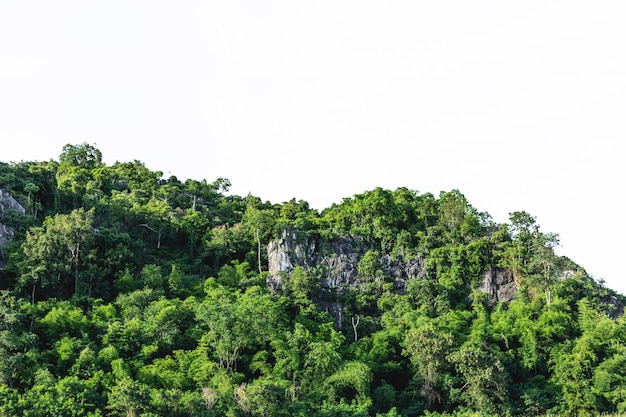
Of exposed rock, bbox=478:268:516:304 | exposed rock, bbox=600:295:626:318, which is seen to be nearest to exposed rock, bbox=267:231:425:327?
exposed rock, bbox=478:268:516:304

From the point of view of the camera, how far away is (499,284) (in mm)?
34156

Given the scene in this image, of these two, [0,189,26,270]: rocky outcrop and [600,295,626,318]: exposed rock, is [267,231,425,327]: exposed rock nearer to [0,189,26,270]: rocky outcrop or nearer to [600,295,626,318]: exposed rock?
[600,295,626,318]: exposed rock

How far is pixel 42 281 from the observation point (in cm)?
2798

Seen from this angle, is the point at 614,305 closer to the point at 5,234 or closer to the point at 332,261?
the point at 332,261

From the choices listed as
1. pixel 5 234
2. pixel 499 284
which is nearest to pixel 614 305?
pixel 499 284

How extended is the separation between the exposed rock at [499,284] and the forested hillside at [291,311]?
10 cm

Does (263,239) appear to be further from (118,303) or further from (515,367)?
(515,367)

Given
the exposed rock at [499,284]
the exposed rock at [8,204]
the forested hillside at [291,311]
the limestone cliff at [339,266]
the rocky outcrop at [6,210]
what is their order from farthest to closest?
the exposed rock at [499,284], the limestone cliff at [339,266], the exposed rock at [8,204], the rocky outcrop at [6,210], the forested hillside at [291,311]

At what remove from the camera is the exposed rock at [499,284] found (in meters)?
33.8

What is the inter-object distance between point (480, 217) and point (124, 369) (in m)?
21.2

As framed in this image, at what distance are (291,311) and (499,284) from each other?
10.6 metres

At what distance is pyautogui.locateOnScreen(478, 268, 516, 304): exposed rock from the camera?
1330 inches

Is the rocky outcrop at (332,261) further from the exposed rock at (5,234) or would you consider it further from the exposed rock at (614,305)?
the exposed rock at (5,234)

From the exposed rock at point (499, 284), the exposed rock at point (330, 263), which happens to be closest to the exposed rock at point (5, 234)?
the exposed rock at point (330, 263)
